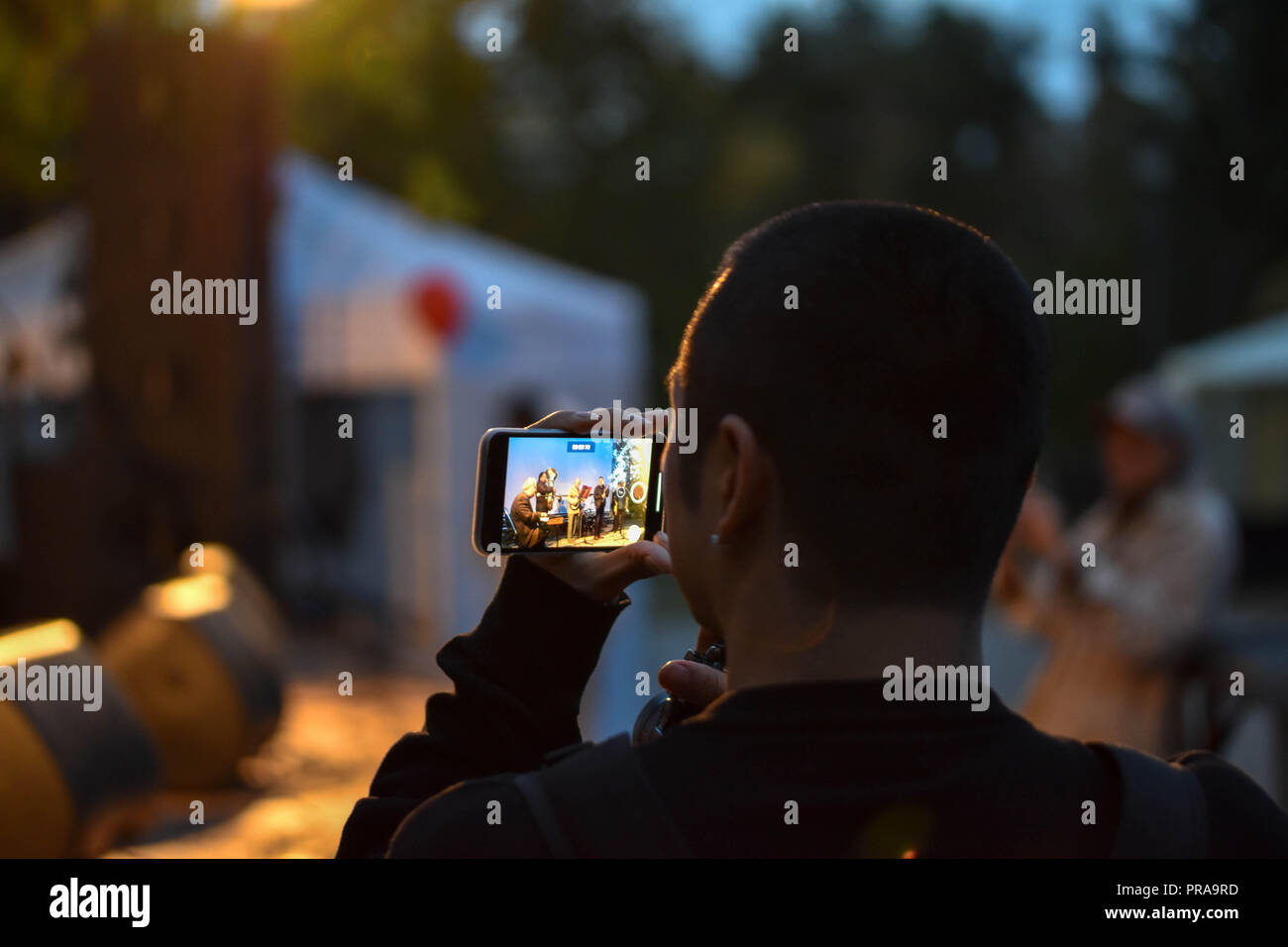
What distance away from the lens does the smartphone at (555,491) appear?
1516mm

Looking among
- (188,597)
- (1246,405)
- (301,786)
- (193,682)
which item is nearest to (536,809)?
(193,682)

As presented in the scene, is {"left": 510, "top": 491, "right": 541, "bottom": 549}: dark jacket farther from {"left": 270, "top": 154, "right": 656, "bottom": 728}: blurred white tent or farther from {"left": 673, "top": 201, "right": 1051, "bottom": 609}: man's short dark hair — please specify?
{"left": 270, "top": 154, "right": 656, "bottom": 728}: blurred white tent

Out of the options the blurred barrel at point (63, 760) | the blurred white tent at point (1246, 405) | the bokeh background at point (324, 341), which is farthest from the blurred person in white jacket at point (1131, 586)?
the blurred white tent at point (1246, 405)

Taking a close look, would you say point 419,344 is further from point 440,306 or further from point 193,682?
point 193,682

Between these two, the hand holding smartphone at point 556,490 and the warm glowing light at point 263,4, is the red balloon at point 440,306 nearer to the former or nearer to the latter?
the warm glowing light at point 263,4

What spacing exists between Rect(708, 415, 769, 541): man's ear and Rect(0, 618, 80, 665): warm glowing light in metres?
3.31

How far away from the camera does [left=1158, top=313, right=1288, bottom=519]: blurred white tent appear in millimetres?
17047

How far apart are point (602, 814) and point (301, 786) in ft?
19.0

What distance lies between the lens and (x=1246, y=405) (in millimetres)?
19969

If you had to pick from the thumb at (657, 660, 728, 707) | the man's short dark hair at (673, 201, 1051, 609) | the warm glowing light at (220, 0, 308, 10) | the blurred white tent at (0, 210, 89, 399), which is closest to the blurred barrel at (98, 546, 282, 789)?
the blurred white tent at (0, 210, 89, 399)

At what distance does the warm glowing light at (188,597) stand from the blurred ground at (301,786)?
68cm

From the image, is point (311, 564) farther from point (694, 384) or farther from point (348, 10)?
point (694, 384)

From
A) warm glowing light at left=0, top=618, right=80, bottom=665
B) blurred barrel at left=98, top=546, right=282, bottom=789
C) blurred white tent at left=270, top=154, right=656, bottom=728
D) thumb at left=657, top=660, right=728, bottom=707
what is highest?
blurred white tent at left=270, top=154, right=656, bottom=728
